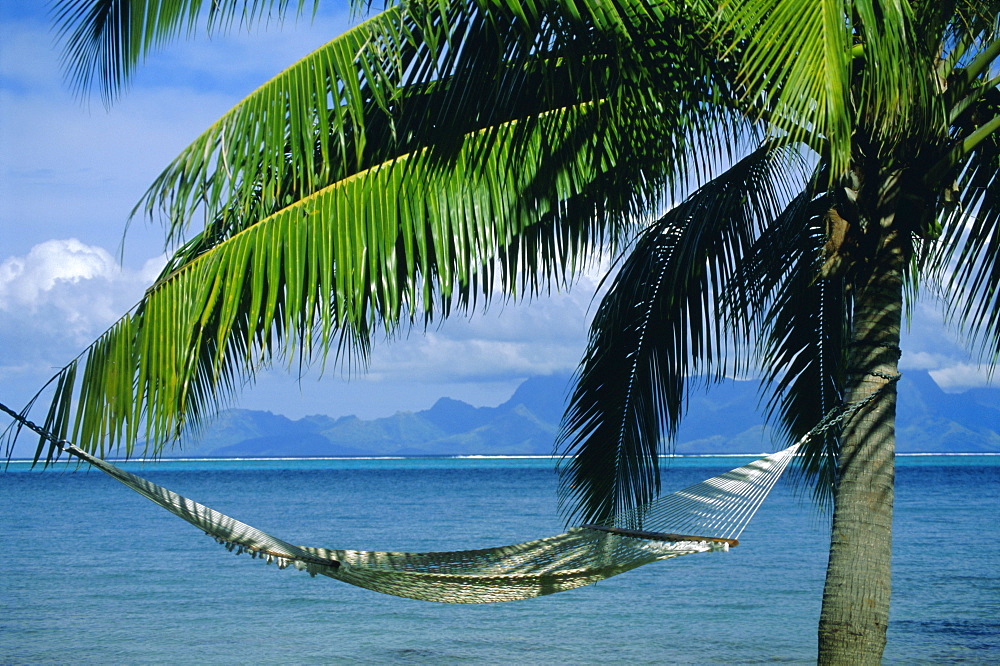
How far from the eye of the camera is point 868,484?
2516 mm

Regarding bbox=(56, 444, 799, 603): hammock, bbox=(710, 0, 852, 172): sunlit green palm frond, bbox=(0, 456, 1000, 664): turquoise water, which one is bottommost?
bbox=(0, 456, 1000, 664): turquoise water

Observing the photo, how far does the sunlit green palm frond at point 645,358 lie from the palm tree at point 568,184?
0.04 m

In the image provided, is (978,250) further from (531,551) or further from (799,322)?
(531,551)

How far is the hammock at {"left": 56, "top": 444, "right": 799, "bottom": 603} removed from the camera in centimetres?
233

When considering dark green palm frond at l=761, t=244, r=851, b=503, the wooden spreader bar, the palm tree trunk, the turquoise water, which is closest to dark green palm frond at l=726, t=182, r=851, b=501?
dark green palm frond at l=761, t=244, r=851, b=503

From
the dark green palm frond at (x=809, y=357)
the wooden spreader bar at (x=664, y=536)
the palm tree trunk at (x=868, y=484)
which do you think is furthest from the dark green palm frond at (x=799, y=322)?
the wooden spreader bar at (x=664, y=536)

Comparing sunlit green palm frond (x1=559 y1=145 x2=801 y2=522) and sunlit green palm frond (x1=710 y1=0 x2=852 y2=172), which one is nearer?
sunlit green palm frond (x1=710 y1=0 x2=852 y2=172)

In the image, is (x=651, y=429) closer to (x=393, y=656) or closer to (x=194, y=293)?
(x=194, y=293)

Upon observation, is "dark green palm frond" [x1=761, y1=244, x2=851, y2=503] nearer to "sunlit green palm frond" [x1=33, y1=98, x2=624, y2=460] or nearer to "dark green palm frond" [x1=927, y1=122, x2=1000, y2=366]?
"dark green palm frond" [x1=927, y1=122, x2=1000, y2=366]

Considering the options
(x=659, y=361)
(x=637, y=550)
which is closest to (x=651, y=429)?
(x=659, y=361)

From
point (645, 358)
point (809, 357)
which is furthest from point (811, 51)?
point (809, 357)

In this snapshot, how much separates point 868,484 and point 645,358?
1.17 metres

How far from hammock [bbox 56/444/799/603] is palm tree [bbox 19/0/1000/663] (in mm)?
237

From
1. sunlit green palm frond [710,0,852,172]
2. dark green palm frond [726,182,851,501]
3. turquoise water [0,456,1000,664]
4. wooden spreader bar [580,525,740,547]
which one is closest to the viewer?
sunlit green palm frond [710,0,852,172]
